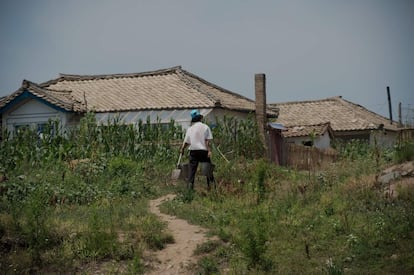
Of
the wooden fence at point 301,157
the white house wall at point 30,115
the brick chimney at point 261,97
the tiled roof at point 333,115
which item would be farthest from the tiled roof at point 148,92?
the tiled roof at point 333,115

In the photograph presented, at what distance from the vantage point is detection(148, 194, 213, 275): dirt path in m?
6.25

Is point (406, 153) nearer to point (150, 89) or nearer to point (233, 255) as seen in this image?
point (233, 255)

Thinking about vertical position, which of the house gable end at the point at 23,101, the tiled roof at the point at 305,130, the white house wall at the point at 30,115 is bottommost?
the tiled roof at the point at 305,130

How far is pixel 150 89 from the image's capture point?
23.4 meters

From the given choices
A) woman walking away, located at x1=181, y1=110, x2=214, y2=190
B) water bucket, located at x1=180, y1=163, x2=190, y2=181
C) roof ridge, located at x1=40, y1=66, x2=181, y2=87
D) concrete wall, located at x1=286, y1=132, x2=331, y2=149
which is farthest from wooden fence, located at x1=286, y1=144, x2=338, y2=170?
roof ridge, located at x1=40, y1=66, x2=181, y2=87

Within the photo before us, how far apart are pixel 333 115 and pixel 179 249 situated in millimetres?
28597

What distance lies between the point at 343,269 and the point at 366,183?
350cm

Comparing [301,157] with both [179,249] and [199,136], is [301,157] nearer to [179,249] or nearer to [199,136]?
[199,136]

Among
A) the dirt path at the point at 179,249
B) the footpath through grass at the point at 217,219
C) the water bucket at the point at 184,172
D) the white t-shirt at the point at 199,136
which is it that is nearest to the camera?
the footpath through grass at the point at 217,219

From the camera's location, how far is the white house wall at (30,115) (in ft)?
69.7

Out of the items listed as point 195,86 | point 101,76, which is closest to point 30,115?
point 101,76

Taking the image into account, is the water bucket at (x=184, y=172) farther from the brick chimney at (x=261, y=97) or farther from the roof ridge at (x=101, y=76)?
the roof ridge at (x=101, y=76)

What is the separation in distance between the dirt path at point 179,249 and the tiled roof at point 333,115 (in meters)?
24.5

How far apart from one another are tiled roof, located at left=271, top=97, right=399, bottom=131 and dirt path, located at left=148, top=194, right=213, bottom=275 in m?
24.5
